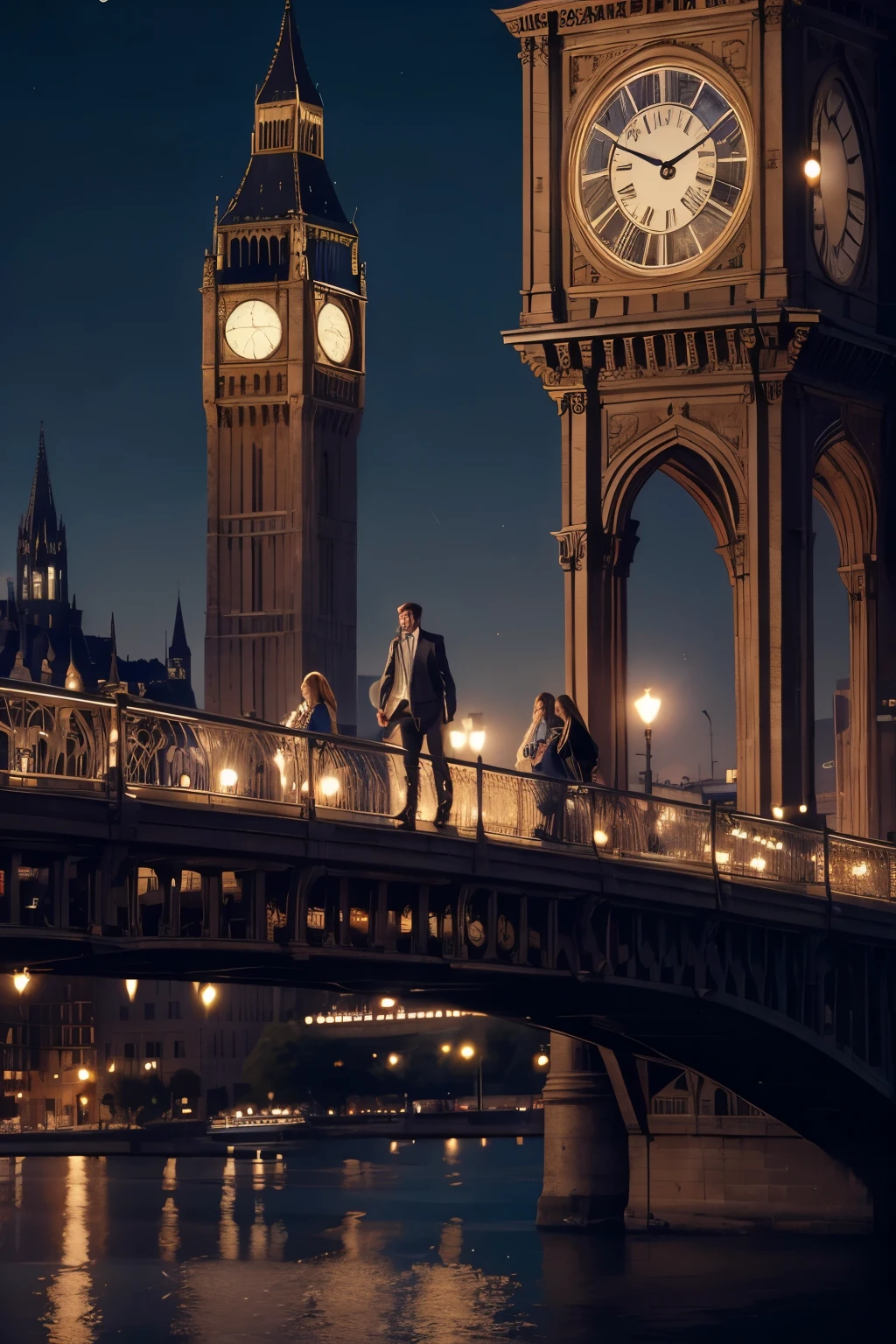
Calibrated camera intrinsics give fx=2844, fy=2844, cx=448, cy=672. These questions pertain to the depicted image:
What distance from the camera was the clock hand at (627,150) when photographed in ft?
196

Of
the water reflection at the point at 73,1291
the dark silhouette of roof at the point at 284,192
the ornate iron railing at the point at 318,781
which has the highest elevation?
the dark silhouette of roof at the point at 284,192

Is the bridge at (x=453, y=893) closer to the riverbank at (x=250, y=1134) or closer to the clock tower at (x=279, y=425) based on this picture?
the riverbank at (x=250, y=1134)

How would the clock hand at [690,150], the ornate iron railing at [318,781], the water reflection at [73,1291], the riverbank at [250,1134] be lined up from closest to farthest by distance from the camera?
the ornate iron railing at [318,781], the water reflection at [73,1291], the clock hand at [690,150], the riverbank at [250,1134]

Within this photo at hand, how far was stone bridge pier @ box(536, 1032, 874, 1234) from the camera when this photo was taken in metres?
58.9

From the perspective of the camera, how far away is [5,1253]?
70.4m

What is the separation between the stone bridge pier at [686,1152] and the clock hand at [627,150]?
1861 centimetres

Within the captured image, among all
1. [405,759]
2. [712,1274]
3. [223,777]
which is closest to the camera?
[223,777]

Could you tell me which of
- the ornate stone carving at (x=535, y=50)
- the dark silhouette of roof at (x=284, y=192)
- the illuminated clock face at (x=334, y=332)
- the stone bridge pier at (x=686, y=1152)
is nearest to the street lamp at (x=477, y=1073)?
the illuminated clock face at (x=334, y=332)

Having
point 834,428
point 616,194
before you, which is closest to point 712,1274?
point 834,428

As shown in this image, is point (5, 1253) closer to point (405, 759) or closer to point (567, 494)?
point (567, 494)

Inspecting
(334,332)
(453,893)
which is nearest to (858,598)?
(453,893)

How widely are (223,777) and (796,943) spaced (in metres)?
18.9

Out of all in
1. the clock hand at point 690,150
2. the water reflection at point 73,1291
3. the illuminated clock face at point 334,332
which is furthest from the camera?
the illuminated clock face at point 334,332

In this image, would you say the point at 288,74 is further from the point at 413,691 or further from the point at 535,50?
the point at 413,691
